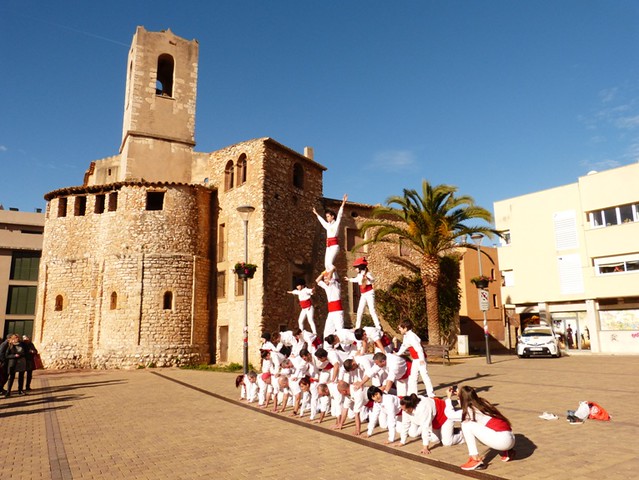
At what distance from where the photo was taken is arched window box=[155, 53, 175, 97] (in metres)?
29.3

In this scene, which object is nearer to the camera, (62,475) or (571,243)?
(62,475)

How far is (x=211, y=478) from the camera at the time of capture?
6.12 meters

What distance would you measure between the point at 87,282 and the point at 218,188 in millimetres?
8744

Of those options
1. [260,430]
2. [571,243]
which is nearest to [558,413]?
[260,430]

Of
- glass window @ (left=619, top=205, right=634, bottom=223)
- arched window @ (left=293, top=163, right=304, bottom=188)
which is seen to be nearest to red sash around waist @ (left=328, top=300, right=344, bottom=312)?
arched window @ (left=293, top=163, right=304, bottom=188)

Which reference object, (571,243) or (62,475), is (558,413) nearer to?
(62,475)

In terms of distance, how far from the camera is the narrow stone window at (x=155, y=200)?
25.7 metres

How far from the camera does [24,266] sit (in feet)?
139

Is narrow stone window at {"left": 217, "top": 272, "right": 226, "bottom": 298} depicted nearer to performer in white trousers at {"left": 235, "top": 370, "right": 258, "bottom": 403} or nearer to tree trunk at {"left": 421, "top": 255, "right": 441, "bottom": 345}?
tree trunk at {"left": 421, "top": 255, "right": 441, "bottom": 345}

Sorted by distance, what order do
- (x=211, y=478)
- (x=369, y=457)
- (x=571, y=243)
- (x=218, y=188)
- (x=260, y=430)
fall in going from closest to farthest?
(x=211, y=478), (x=369, y=457), (x=260, y=430), (x=218, y=188), (x=571, y=243)

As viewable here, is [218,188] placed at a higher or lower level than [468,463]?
higher

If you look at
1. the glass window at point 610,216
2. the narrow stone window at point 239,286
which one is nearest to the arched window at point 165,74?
the narrow stone window at point 239,286

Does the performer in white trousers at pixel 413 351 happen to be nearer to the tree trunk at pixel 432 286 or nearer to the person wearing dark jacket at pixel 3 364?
the person wearing dark jacket at pixel 3 364

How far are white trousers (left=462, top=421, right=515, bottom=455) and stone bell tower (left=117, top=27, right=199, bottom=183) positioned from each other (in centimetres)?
2468
